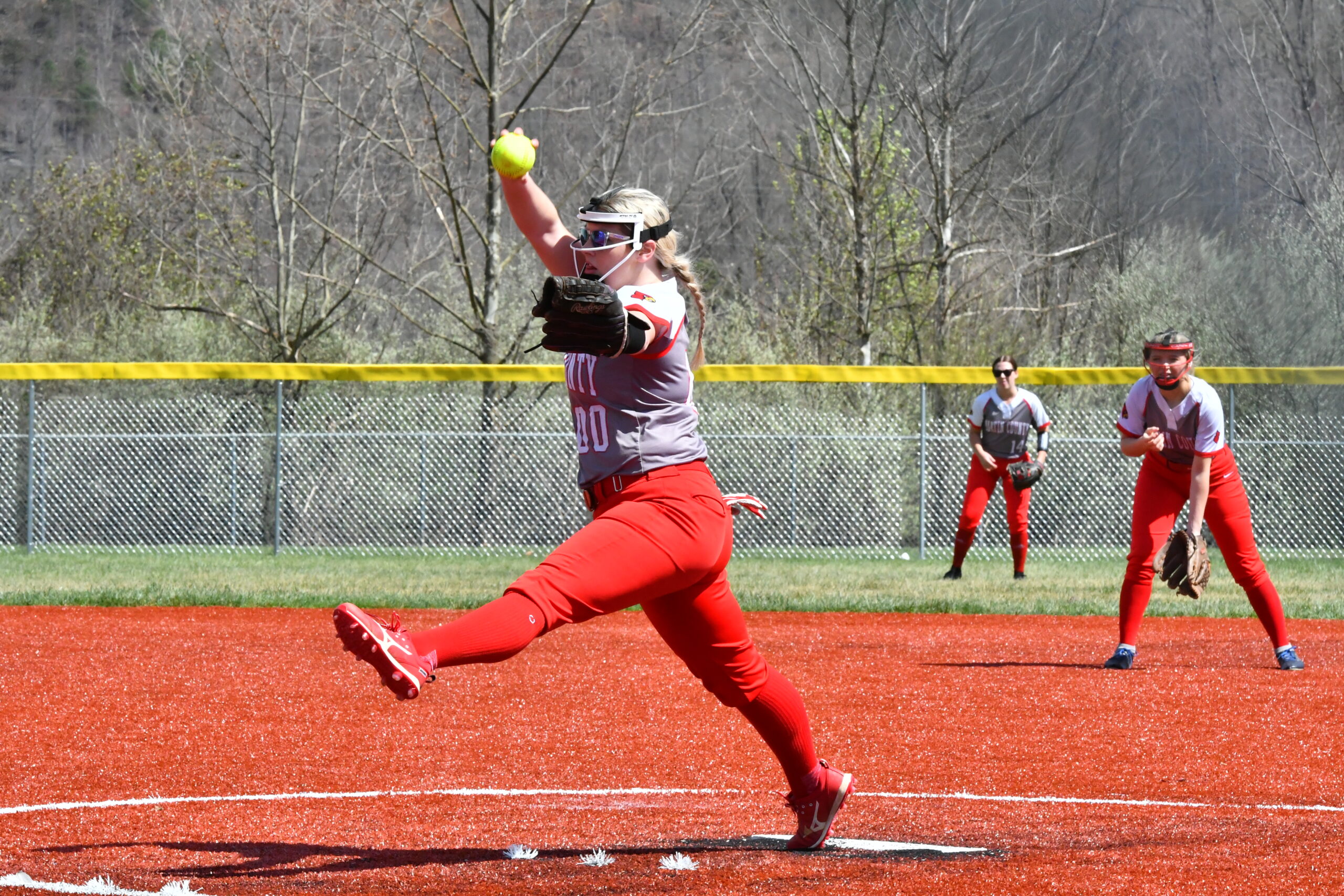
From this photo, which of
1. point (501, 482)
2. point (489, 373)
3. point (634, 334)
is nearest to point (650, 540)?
point (634, 334)

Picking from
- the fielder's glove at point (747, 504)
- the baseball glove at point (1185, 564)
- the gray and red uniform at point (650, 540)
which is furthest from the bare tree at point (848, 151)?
the gray and red uniform at point (650, 540)

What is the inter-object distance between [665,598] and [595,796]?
166cm

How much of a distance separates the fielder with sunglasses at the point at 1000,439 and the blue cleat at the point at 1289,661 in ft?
18.2

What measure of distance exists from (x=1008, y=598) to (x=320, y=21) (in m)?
15.0

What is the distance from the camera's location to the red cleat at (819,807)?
4637mm

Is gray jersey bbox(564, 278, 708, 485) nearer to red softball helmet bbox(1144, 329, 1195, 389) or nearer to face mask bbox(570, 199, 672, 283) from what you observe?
face mask bbox(570, 199, 672, 283)

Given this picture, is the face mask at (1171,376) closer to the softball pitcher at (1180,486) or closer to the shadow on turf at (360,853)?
the softball pitcher at (1180,486)

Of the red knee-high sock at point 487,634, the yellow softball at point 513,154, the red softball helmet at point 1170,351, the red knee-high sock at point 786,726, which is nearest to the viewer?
the red knee-high sock at point 487,634

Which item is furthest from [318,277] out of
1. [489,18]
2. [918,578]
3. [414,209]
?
[414,209]

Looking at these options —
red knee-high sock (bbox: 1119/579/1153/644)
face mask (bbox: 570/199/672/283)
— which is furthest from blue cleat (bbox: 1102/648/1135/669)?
face mask (bbox: 570/199/672/283)

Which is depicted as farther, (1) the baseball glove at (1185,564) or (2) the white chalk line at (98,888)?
(1) the baseball glove at (1185,564)

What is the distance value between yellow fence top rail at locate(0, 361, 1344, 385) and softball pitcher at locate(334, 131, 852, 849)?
12.0m

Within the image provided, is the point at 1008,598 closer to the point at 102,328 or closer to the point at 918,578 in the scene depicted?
the point at 918,578

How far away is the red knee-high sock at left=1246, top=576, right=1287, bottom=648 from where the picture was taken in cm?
891
